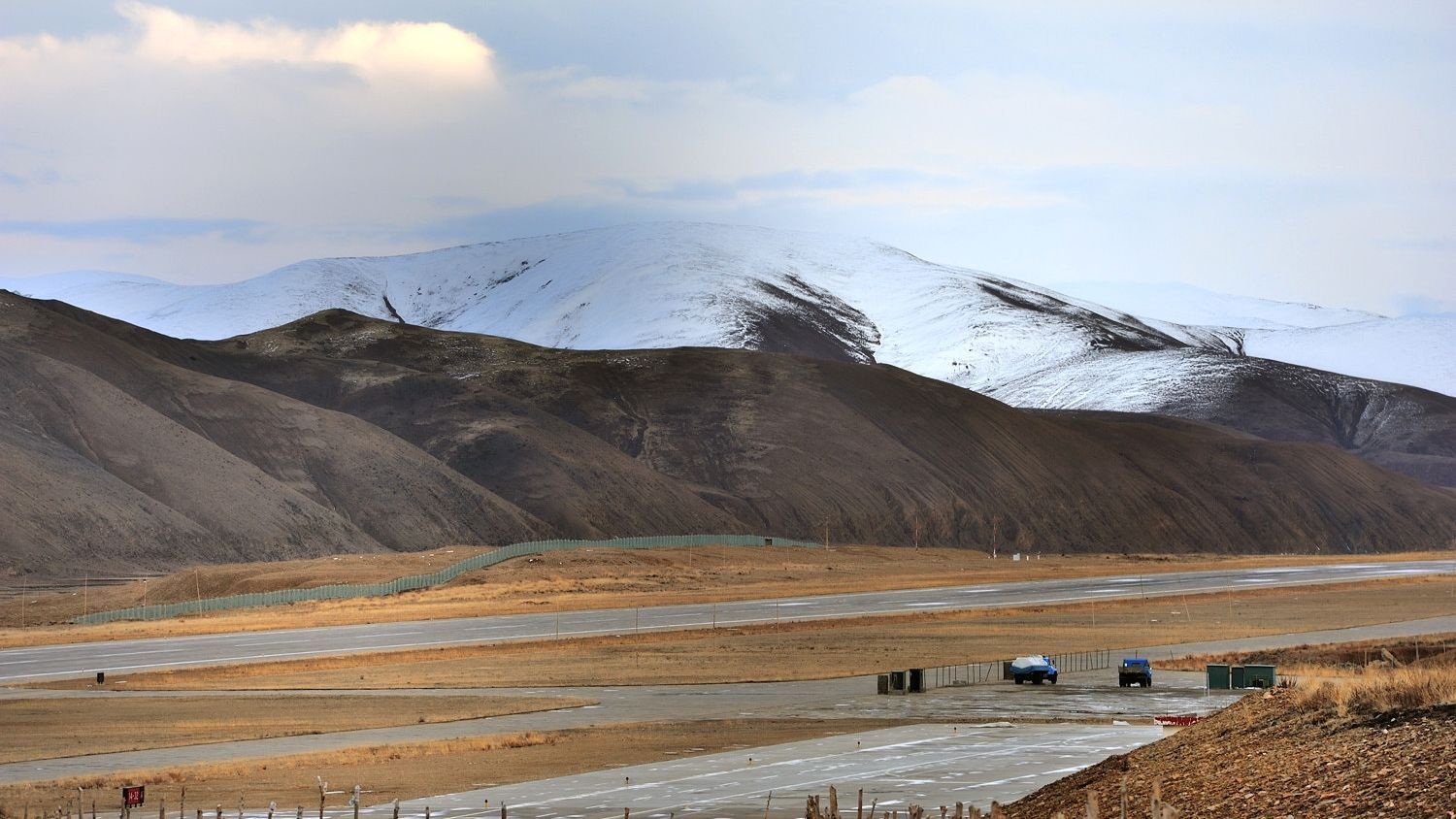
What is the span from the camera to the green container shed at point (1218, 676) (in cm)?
4750

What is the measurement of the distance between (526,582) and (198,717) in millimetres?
61322

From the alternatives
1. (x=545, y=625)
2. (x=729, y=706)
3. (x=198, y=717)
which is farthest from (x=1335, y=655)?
(x=198, y=717)

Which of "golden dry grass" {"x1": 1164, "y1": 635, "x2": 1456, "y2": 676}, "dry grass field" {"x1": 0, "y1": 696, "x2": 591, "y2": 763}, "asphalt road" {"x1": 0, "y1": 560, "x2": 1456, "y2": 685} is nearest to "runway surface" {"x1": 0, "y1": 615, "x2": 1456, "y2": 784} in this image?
"dry grass field" {"x1": 0, "y1": 696, "x2": 591, "y2": 763}

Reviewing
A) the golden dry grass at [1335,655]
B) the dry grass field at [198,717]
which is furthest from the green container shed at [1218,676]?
the dry grass field at [198,717]

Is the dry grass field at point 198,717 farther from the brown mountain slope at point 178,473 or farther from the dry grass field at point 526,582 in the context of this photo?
the brown mountain slope at point 178,473

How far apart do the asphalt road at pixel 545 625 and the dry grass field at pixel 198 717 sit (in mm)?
10167

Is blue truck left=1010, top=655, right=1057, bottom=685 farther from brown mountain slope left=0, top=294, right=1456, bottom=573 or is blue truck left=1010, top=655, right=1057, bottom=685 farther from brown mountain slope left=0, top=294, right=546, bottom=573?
brown mountain slope left=0, top=294, right=1456, bottom=573

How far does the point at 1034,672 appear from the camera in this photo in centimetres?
5159

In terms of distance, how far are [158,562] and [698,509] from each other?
6659cm

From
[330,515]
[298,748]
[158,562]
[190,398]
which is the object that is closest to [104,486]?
[158,562]

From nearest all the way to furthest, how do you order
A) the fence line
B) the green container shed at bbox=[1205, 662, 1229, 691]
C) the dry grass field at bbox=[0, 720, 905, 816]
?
the dry grass field at bbox=[0, 720, 905, 816] < the green container shed at bbox=[1205, 662, 1229, 691] < the fence line

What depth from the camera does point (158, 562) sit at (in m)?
121

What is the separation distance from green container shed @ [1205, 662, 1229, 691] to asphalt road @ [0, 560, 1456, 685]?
30.2 meters

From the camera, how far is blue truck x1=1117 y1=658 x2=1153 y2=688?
49.3 m
